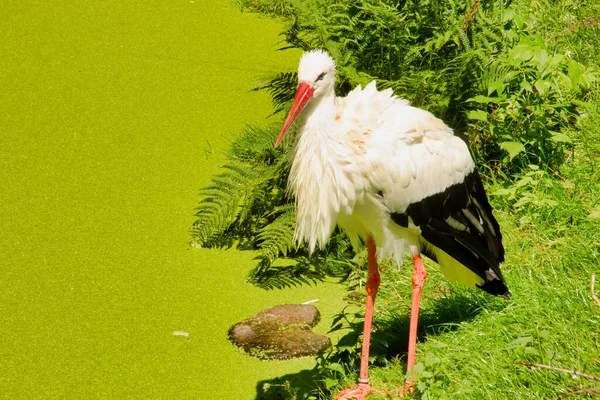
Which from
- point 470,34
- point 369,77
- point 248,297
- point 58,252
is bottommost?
point 248,297

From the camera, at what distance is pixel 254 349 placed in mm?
3568

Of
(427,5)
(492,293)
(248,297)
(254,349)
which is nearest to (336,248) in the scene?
(248,297)

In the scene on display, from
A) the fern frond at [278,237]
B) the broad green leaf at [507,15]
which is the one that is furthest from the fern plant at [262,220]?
the broad green leaf at [507,15]

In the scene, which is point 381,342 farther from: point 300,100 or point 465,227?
point 300,100

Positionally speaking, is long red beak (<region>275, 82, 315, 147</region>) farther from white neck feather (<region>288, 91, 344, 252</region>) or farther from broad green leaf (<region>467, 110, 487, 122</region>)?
broad green leaf (<region>467, 110, 487, 122</region>)

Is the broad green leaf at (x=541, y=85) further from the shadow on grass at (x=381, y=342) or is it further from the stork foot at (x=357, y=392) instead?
the stork foot at (x=357, y=392)

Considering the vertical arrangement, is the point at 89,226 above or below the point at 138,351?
above

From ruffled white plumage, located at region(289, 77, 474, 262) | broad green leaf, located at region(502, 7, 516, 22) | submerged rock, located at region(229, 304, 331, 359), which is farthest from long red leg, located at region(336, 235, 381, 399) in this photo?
broad green leaf, located at region(502, 7, 516, 22)

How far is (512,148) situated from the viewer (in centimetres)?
398

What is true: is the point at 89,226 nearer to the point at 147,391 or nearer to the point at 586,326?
the point at 147,391

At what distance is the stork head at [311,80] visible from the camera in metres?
2.94

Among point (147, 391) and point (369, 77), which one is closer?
point (147, 391)

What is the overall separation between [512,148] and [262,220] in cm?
140

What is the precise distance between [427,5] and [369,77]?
20.2 inches
